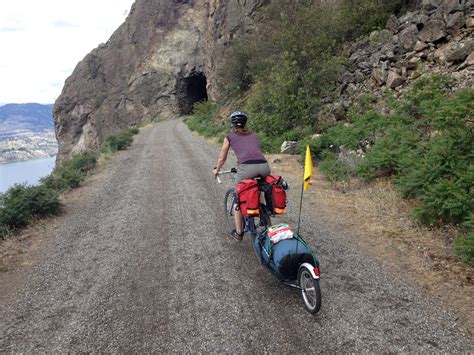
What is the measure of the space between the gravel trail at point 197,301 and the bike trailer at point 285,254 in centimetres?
41

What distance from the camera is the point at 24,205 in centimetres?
770

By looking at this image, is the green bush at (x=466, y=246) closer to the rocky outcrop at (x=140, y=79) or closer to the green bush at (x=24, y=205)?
the green bush at (x=24, y=205)

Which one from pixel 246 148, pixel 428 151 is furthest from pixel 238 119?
pixel 428 151

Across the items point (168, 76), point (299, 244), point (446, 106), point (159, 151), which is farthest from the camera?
point (168, 76)

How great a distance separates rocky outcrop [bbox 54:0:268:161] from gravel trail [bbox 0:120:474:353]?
52.8 m

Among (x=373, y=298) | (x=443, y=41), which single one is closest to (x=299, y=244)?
(x=373, y=298)

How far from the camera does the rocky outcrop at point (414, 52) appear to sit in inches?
379

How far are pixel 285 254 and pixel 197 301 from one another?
4.47 feet

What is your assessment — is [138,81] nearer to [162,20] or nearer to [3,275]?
[162,20]

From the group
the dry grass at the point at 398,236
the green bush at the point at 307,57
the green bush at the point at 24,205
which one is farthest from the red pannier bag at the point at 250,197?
the green bush at the point at 307,57

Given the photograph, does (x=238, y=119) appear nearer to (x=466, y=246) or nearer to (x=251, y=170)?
(x=251, y=170)

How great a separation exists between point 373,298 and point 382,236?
199 centimetres

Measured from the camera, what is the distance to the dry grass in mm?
4039

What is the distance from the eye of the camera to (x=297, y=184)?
9375 millimetres
